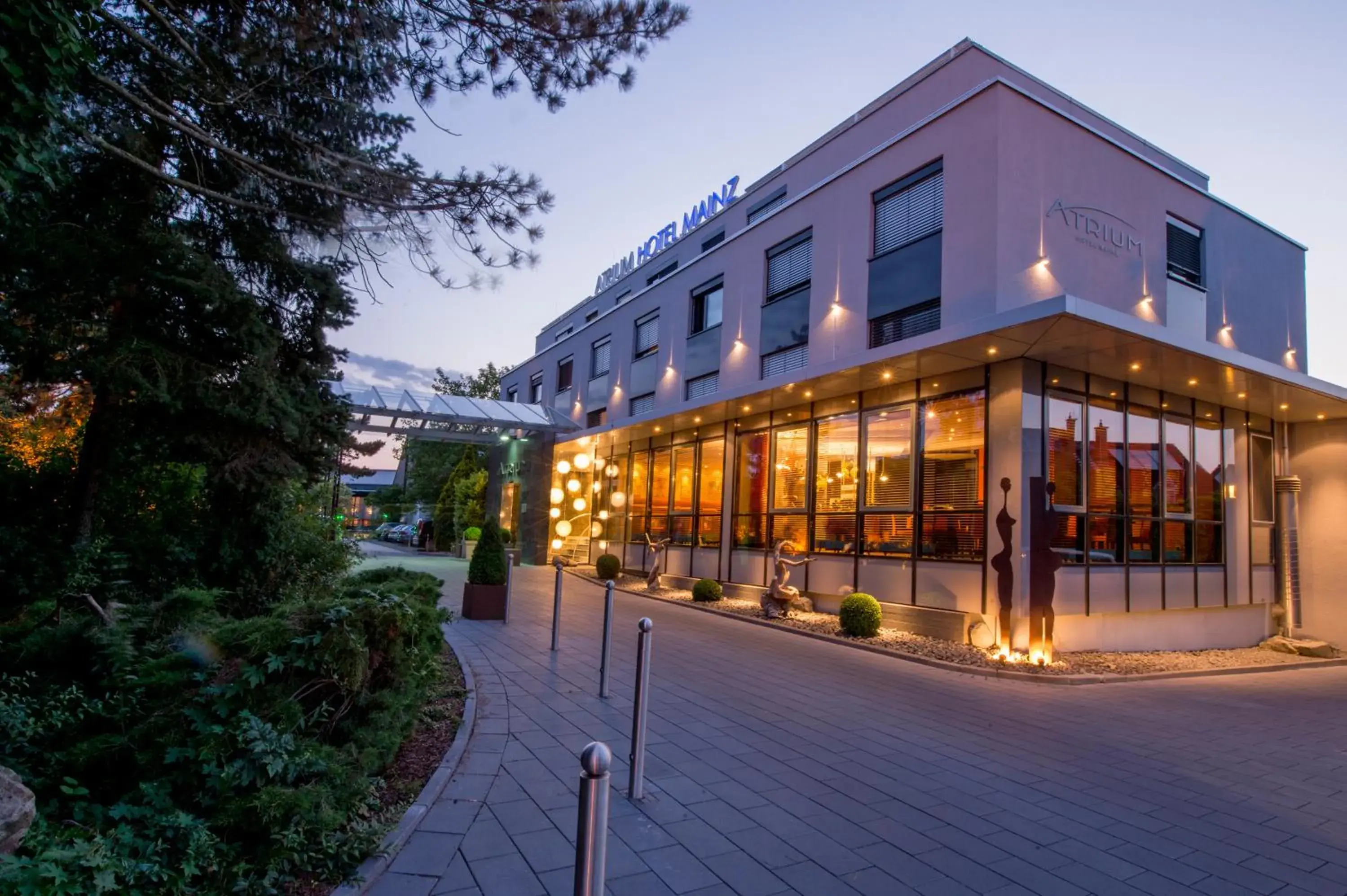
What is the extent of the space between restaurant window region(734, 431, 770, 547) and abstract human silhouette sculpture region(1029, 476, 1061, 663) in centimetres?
637

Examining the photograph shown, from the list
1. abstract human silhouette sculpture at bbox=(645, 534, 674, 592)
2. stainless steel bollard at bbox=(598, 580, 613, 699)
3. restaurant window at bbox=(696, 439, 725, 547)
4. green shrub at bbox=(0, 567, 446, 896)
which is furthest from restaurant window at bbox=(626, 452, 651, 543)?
green shrub at bbox=(0, 567, 446, 896)

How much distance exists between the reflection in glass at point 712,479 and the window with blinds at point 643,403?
15.8 feet

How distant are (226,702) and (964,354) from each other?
31.5 feet

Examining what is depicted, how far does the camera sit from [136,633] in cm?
551

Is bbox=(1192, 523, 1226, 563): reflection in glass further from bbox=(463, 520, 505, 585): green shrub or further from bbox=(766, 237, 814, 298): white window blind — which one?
bbox=(463, 520, 505, 585): green shrub

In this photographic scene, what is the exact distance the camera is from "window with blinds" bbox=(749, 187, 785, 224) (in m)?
19.7

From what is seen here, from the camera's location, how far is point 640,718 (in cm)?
432

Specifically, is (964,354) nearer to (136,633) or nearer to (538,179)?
(538,179)

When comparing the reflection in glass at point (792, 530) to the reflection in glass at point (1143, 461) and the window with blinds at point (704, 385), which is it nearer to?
the window with blinds at point (704, 385)

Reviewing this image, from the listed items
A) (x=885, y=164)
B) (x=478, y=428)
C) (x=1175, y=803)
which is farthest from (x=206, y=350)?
(x=478, y=428)

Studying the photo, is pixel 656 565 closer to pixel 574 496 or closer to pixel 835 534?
pixel 835 534

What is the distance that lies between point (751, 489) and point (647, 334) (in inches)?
359

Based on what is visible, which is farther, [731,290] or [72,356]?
[731,290]

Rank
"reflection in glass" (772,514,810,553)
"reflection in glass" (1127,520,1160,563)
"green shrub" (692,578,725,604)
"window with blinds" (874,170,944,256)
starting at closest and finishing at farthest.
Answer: "reflection in glass" (1127,520,1160,563) < "window with blinds" (874,170,944,256) < "reflection in glass" (772,514,810,553) < "green shrub" (692,578,725,604)
